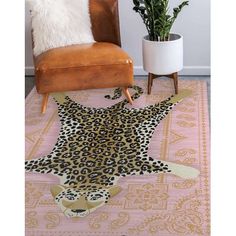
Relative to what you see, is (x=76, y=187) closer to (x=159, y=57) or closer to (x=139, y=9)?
(x=159, y=57)

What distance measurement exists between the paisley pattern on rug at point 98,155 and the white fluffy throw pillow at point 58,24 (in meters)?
0.55

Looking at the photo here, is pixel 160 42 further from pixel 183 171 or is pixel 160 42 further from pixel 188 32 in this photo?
pixel 183 171

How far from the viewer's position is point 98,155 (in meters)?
2.91

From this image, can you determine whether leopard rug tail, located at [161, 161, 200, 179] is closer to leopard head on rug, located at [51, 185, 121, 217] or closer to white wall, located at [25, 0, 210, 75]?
leopard head on rug, located at [51, 185, 121, 217]

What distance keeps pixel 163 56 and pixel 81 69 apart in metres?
0.72

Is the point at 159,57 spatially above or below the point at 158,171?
above

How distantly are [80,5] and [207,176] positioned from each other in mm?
1958

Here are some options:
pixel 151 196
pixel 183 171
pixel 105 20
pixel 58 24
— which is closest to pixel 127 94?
pixel 105 20

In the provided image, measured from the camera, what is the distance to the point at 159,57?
372cm

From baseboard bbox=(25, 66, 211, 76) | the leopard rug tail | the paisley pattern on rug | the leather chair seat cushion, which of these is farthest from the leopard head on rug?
baseboard bbox=(25, 66, 211, 76)

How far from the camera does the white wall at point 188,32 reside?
4.16 meters

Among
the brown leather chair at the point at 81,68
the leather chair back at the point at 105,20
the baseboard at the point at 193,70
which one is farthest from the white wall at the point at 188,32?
the brown leather chair at the point at 81,68

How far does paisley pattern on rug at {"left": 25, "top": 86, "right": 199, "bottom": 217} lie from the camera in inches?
99.7
